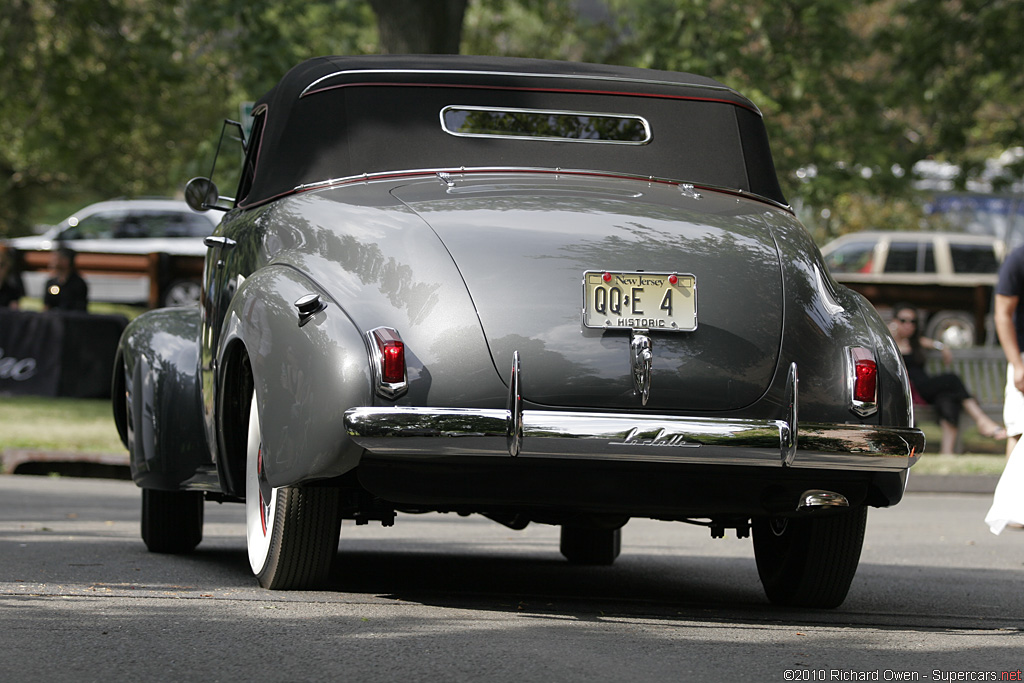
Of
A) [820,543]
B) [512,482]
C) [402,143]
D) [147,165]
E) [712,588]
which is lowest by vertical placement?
[147,165]

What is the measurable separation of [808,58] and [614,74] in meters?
16.6

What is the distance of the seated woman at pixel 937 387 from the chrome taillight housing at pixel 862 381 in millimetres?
10888

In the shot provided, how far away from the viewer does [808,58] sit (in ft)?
72.0

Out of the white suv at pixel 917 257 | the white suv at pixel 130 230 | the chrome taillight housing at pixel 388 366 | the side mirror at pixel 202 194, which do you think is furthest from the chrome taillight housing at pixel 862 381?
the white suv at pixel 130 230

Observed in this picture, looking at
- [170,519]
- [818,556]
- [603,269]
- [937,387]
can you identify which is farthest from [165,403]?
[937,387]

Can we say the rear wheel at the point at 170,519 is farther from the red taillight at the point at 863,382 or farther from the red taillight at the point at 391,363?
the red taillight at the point at 863,382

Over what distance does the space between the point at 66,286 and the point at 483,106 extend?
12.9m

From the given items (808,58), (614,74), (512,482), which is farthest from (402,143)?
(808,58)

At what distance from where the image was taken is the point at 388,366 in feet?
15.0

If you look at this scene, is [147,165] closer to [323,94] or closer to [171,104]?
[171,104]

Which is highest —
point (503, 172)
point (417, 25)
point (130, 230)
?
point (417, 25)

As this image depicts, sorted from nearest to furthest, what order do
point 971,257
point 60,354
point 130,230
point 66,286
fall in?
1. point 60,354
2. point 66,286
3. point 130,230
4. point 971,257

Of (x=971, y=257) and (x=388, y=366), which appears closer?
(x=388, y=366)

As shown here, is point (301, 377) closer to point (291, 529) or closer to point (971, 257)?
point (291, 529)
